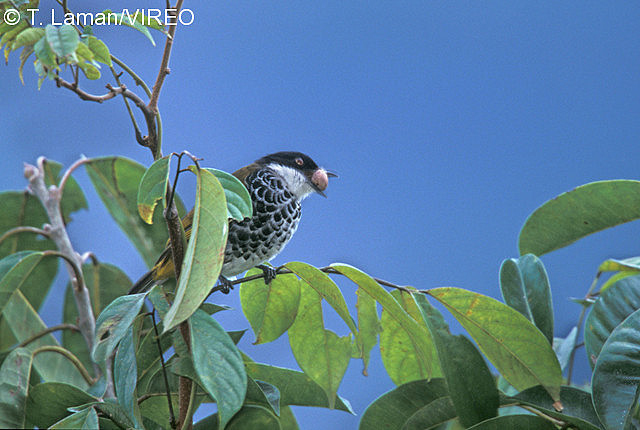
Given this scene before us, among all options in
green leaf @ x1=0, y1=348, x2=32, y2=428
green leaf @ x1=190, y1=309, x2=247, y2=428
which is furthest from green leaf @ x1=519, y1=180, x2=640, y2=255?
green leaf @ x1=0, y1=348, x2=32, y2=428

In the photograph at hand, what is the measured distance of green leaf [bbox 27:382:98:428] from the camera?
1.05 meters

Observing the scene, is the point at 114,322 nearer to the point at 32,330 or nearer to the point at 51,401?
the point at 51,401

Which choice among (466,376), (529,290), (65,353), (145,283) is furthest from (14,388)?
(529,290)

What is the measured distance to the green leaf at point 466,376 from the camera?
2.92 ft

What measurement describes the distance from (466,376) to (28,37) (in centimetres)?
72

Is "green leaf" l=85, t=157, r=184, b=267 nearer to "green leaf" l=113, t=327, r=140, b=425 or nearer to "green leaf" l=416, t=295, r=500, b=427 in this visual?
"green leaf" l=113, t=327, r=140, b=425

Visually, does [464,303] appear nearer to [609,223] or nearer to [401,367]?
[401,367]

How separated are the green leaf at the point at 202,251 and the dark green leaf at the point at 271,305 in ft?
1.01

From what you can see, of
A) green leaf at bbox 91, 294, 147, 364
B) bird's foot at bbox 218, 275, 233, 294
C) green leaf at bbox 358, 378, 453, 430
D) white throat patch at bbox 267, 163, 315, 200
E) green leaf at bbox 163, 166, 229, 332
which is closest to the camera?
green leaf at bbox 163, 166, 229, 332

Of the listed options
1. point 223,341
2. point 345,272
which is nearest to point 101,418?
point 223,341

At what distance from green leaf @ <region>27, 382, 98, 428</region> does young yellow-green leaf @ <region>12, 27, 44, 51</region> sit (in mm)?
516

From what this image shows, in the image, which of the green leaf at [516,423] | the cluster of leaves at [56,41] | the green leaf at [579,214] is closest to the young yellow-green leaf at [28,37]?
the cluster of leaves at [56,41]

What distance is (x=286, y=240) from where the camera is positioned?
1354mm

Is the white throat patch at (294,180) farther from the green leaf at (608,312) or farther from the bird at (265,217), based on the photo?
the green leaf at (608,312)
